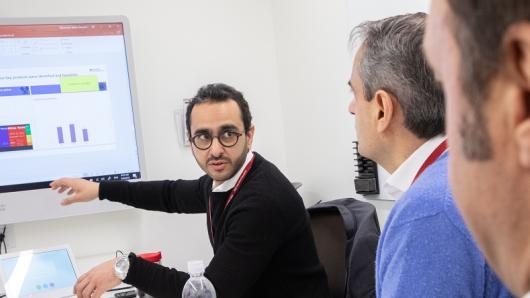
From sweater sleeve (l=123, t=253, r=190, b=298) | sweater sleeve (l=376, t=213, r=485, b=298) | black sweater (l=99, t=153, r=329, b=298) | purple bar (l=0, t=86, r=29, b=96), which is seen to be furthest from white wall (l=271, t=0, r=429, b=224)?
purple bar (l=0, t=86, r=29, b=96)

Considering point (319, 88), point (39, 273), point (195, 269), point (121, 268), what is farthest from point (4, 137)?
point (319, 88)

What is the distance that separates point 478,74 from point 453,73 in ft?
0.10

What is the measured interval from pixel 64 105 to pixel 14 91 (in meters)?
0.22

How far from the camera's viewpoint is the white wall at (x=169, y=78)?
98.2 inches

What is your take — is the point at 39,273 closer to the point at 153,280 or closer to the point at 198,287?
the point at 153,280

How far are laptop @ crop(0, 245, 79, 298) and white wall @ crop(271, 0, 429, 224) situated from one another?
46.4 inches

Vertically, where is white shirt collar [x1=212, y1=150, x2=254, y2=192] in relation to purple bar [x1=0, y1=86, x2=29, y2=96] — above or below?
below

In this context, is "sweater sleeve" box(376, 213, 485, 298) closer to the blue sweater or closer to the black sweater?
the blue sweater

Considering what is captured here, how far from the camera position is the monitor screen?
2297 mm

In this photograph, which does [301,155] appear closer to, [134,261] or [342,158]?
[342,158]

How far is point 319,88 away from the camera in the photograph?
7.83 ft

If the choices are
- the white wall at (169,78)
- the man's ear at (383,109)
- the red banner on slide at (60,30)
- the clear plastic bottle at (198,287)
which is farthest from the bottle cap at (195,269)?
the red banner on slide at (60,30)

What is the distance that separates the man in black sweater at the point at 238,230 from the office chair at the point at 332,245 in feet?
0.50

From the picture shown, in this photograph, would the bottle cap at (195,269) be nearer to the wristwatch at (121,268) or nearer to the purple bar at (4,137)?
the wristwatch at (121,268)
